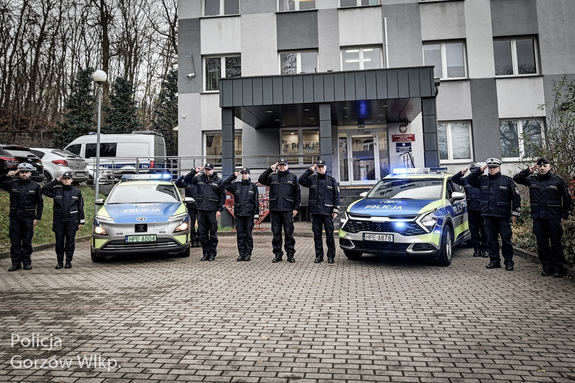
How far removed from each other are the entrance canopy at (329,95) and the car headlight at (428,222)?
6326 millimetres

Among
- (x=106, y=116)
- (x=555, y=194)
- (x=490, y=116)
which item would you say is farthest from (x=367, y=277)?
(x=106, y=116)

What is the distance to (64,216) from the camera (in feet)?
26.6

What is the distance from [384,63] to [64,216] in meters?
14.6

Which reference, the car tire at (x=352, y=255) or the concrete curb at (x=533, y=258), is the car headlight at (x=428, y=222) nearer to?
the car tire at (x=352, y=255)

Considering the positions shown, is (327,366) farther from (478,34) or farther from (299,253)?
(478,34)

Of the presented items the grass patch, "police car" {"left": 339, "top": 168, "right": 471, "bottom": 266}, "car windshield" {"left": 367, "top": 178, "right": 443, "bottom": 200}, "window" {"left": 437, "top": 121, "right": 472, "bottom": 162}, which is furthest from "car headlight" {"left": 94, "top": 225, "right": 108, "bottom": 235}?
"window" {"left": 437, "top": 121, "right": 472, "bottom": 162}

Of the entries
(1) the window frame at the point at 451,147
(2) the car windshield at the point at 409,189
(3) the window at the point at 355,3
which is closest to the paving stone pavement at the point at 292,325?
(2) the car windshield at the point at 409,189

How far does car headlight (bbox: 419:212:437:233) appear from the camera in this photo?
23.7 ft

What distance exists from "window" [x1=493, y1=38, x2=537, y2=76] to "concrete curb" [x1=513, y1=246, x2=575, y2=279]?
11.7 metres

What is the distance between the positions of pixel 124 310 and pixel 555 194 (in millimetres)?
6916

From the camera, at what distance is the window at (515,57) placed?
17609mm

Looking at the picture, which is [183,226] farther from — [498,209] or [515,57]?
[515,57]

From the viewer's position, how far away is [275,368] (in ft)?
10.8

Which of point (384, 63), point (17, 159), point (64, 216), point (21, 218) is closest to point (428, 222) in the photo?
point (64, 216)
